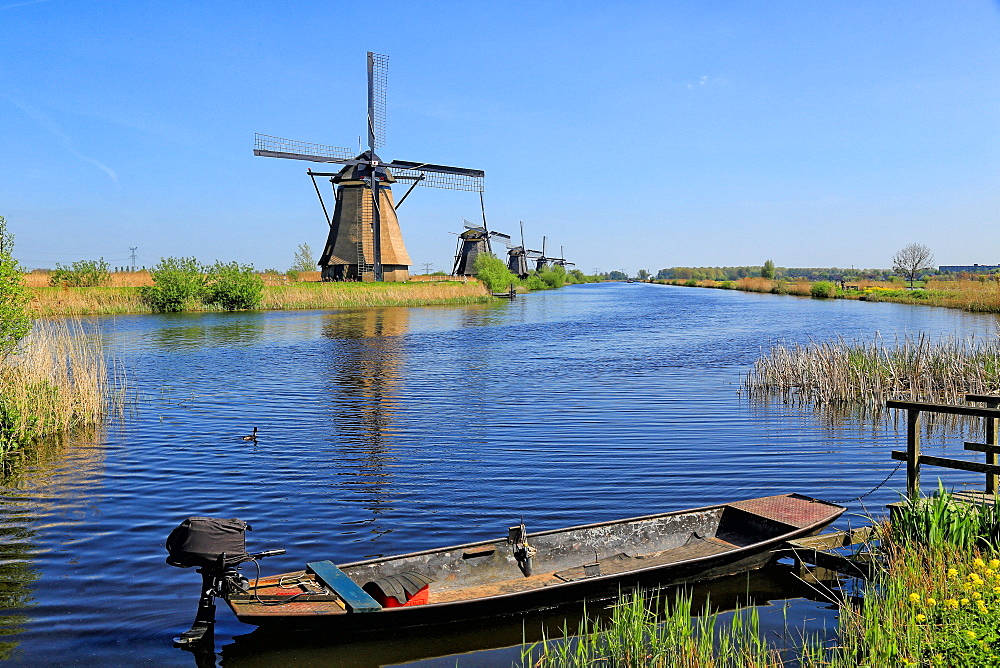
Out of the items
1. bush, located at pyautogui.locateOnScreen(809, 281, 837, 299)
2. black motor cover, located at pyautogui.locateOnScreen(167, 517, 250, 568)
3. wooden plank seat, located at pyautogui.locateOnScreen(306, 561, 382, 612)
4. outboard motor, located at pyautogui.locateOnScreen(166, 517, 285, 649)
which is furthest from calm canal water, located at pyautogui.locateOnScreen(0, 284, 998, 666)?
bush, located at pyautogui.locateOnScreen(809, 281, 837, 299)

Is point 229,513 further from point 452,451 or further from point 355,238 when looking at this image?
point 355,238

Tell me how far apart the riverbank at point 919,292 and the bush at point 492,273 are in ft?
84.2

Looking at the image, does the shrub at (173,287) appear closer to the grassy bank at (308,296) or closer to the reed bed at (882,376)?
the grassy bank at (308,296)

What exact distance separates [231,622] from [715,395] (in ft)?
38.5

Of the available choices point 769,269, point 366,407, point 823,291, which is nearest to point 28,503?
point 366,407

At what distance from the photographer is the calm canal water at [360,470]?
5551mm

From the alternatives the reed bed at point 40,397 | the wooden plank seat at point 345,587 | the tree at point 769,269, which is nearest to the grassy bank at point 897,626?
the wooden plank seat at point 345,587

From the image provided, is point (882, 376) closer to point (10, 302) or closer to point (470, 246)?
point (10, 302)

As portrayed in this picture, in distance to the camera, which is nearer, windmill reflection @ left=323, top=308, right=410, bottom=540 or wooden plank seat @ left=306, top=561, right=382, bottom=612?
wooden plank seat @ left=306, top=561, right=382, bottom=612

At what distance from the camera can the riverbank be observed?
39.1 metres

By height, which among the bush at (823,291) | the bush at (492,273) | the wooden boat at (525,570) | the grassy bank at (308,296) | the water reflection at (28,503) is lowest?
the water reflection at (28,503)

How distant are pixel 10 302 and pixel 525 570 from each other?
8.85 m

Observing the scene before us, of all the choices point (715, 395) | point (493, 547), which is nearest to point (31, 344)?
point (493, 547)

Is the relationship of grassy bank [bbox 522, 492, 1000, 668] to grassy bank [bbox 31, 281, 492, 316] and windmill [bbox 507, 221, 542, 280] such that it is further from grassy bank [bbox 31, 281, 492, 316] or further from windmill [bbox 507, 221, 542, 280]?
windmill [bbox 507, 221, 542, 280]
